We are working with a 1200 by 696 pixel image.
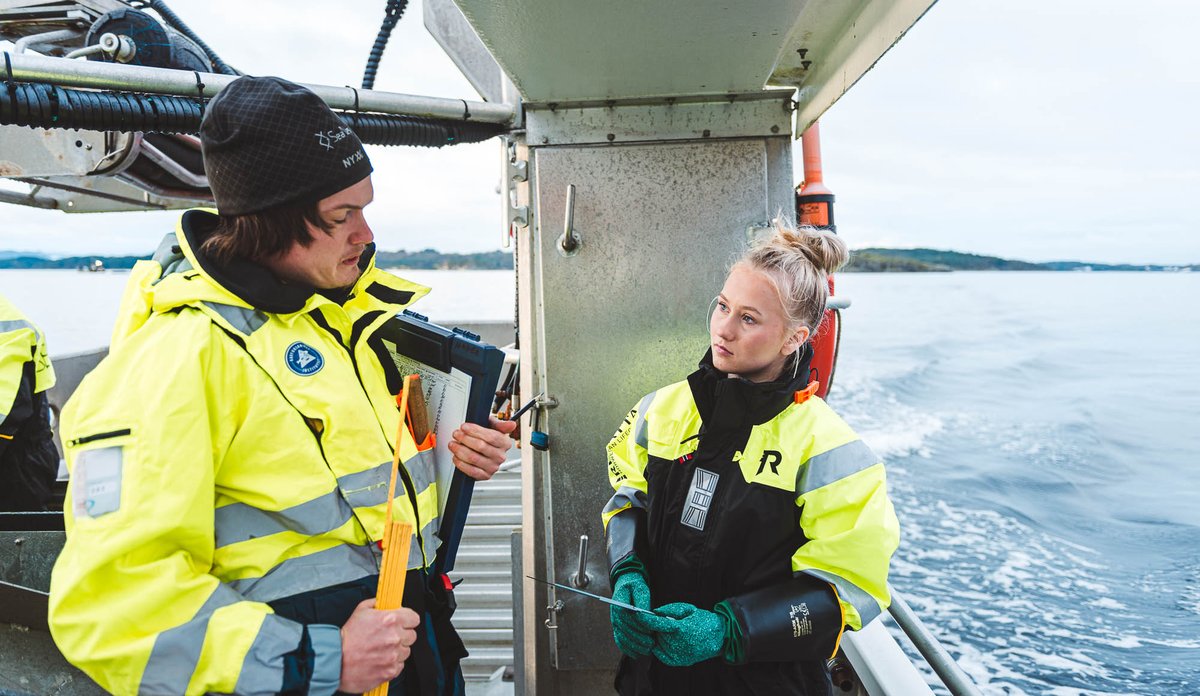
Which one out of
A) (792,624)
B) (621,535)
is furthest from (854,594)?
(621,535)

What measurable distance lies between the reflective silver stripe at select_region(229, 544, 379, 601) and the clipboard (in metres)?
Answer: 0.31

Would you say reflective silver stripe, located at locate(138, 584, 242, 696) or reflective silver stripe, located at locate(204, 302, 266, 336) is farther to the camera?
reflective silver stripe, located at locate(204, 302, 266, 336)

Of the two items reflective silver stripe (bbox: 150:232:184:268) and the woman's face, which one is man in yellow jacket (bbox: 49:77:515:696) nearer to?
reflective silver stripe (bbox: 150:232:184:268)

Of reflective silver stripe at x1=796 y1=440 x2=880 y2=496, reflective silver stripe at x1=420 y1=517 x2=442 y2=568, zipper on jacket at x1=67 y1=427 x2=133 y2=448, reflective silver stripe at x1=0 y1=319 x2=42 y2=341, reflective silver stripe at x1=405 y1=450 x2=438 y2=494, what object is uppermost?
reflective silver stripe at x1=0 y1=319 x2=42 y2=341

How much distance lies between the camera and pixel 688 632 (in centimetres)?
163

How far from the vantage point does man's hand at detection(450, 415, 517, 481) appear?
5.20 feet

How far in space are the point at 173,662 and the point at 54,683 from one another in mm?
886

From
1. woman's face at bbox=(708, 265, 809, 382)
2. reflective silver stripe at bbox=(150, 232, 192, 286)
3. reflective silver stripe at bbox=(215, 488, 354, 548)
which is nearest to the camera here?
reflective silver stripe at bbox=(215, 488, 354, 548)

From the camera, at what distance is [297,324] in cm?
135

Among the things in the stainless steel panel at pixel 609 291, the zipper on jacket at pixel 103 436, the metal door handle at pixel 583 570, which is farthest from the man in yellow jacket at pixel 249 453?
the stainless steel panel at pixel 609 291

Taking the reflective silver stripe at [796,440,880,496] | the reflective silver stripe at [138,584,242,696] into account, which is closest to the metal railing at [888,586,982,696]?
the reflective silver stripe at [796,440,880,496]

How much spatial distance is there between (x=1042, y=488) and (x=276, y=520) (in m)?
11.8

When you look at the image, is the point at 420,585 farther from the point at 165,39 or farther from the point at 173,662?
the point at 165,39

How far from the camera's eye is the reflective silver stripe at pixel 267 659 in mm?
1091
